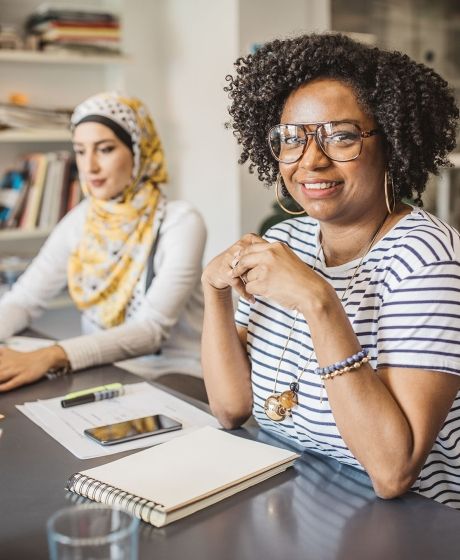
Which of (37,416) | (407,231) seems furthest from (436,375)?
(37,416)

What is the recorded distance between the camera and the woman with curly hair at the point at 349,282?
1.02 meters

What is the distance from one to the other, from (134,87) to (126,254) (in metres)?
1.37

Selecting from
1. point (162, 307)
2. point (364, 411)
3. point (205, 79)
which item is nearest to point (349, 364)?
point (364, 411)

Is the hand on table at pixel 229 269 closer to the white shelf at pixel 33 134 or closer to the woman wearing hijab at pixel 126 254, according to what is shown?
the woman wearing hijab at pixel 126 254

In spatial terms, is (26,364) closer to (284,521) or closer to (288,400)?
(288,400)

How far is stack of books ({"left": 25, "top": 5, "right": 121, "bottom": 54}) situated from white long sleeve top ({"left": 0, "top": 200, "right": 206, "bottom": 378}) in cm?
107

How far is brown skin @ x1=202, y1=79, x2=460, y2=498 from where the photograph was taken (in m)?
1.01

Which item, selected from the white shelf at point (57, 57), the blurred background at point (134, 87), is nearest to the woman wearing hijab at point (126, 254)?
the blurred background at point (134, 87)

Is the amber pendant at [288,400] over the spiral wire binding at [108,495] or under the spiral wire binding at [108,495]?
over

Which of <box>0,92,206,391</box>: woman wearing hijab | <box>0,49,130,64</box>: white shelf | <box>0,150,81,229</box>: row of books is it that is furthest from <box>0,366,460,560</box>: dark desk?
<box>0,49,130,64</box>: white shelf

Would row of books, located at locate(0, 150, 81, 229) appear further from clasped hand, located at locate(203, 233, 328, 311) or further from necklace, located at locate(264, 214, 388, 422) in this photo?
necklace, located at locate(264, 214, 388, 422)

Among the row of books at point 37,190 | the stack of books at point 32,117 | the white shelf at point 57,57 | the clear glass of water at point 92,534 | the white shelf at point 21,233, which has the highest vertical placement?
the white shelf at point 57,57

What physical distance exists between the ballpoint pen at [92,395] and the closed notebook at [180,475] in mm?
338

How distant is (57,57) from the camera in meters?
3.02
